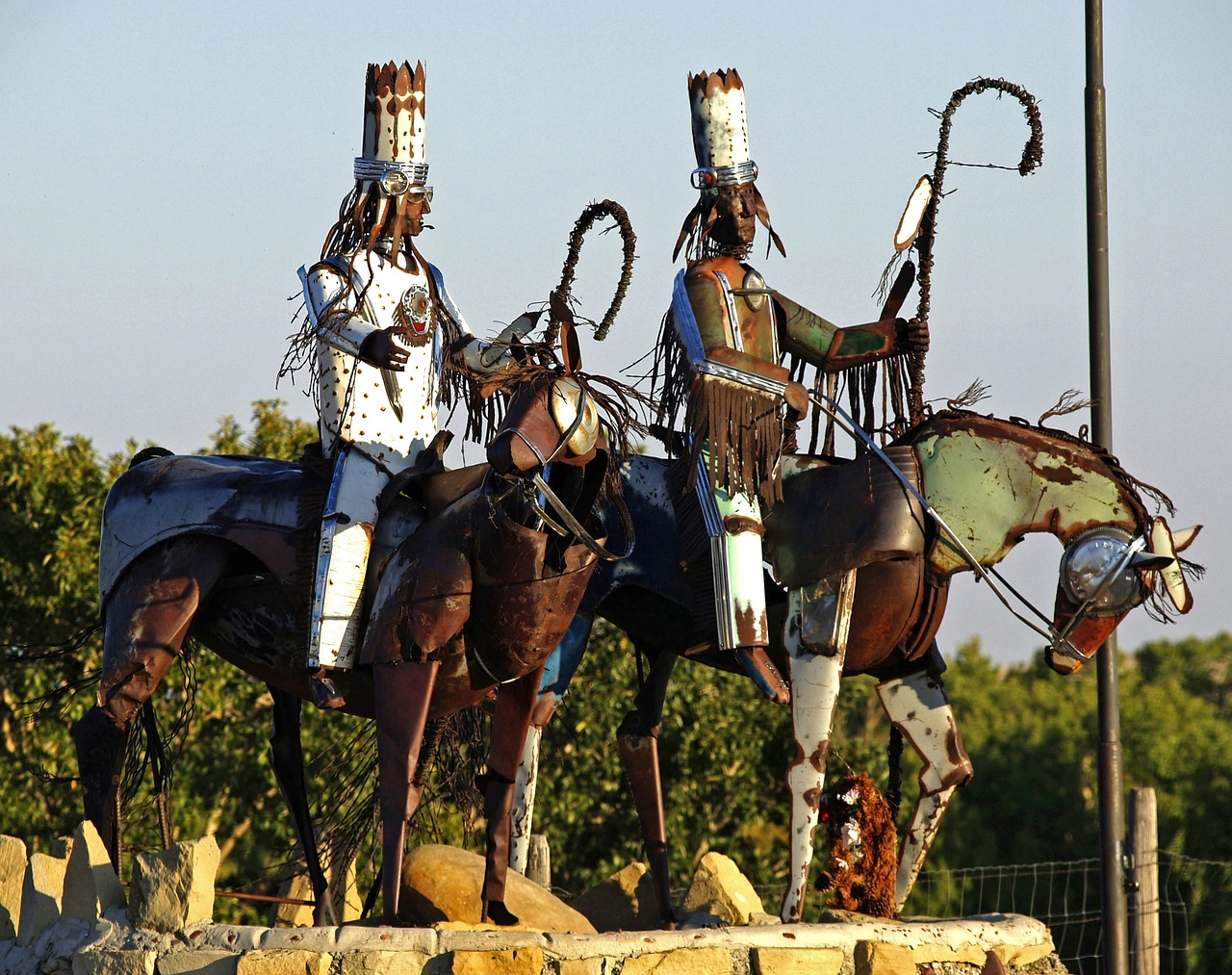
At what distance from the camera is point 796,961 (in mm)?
6402

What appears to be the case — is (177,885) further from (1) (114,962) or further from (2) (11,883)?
(2) (11,883)

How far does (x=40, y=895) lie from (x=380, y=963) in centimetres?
162

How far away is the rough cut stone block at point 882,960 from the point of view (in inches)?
256

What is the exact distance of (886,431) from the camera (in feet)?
25.2

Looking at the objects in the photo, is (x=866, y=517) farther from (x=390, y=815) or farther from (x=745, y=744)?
(x=745, y=744)

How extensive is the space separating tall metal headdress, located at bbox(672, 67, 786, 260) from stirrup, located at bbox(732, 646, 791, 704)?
1.70 m

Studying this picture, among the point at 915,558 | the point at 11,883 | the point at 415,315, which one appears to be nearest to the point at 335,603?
the point at 415,315

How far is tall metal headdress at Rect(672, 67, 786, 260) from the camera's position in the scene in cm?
736

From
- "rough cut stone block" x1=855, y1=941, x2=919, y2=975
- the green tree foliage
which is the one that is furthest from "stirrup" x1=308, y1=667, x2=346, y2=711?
the green tree foliage

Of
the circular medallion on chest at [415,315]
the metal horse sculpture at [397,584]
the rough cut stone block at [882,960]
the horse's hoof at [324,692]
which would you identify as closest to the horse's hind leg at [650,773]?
the metal horse sculpture at [397,584]

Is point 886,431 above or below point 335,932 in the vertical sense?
above

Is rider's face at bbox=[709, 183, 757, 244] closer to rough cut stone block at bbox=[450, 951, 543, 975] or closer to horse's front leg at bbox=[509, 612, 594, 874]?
horse's front leg at bbox=[509, 612, 594, 874]

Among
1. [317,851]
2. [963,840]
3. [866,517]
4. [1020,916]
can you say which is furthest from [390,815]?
[963,840]

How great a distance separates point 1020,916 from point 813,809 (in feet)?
3.37
